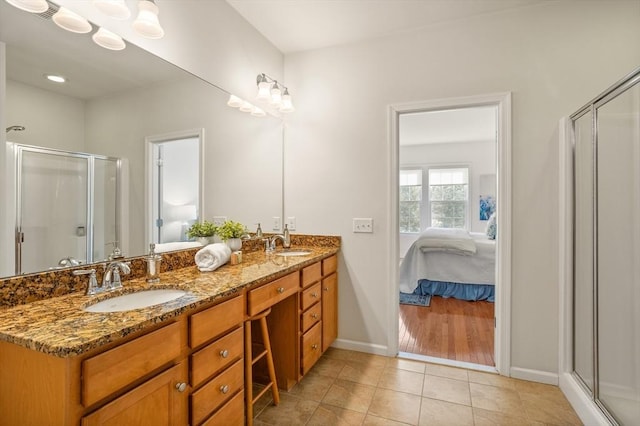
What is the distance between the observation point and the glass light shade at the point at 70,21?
1261 millimetres

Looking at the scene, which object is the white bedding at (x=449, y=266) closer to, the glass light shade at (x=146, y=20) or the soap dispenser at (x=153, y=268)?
the soap dispenser at (x=153, y=268)

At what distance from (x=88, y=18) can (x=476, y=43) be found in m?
2.33

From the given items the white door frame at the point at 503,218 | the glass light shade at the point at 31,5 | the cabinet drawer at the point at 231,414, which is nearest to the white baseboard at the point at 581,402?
the white door frame at the point at 503,218

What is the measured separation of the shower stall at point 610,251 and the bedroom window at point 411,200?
4.97 metres

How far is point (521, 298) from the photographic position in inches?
85.6

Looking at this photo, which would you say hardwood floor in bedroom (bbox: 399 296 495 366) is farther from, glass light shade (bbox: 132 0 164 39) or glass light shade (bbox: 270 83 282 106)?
glass light shade (bbox: 132 0 164 39)

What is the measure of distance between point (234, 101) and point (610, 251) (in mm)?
2427

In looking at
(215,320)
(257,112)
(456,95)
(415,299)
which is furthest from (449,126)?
(215,320)

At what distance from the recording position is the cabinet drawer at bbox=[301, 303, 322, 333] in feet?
6.72

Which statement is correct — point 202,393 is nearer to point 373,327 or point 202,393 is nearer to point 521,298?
point 373,327

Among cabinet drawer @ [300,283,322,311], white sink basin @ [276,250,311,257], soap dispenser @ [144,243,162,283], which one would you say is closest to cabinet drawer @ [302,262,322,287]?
cabinet drawer @ [300,283,322,311]

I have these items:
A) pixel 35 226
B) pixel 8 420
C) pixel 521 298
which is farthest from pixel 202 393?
pixel 521 298

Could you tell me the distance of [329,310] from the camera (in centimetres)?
247

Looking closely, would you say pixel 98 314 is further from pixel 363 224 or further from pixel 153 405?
pixel 363 224
